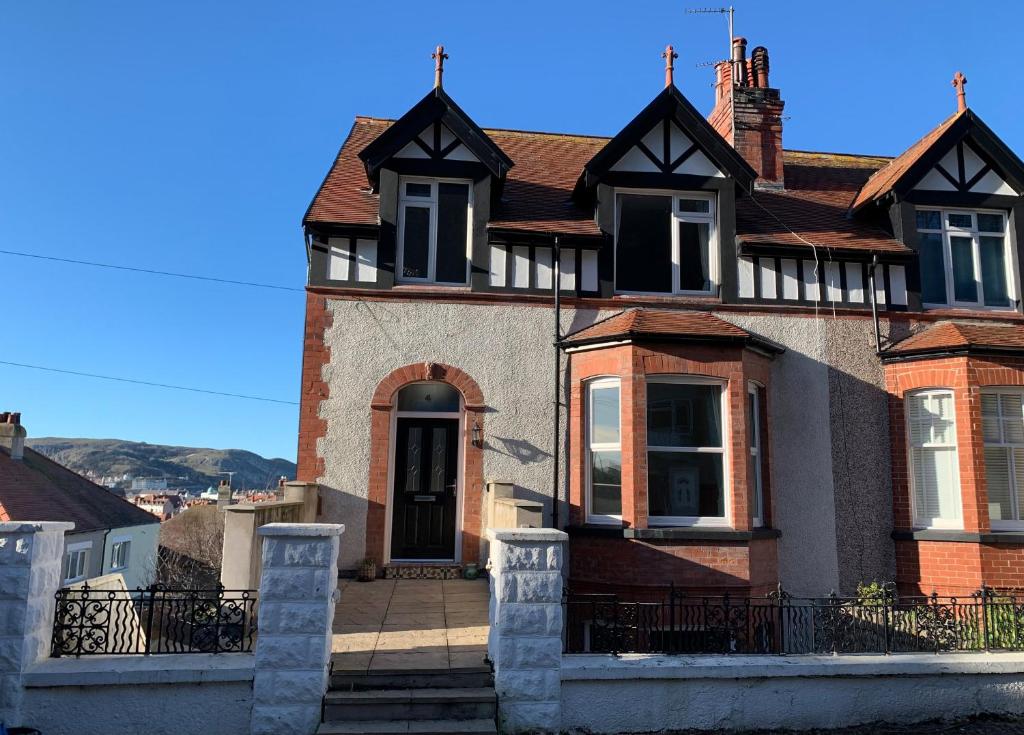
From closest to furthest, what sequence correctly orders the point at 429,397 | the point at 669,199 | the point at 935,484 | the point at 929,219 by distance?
the point at 935,484 < the point at 429,397 < the point at 669,199 < the point at 929,219

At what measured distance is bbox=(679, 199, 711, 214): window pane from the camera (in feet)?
36.9

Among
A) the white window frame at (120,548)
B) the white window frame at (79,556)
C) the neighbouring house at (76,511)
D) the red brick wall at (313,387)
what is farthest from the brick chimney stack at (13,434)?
the red brick wall at (313,387)

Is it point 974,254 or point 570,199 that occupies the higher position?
point 570,199

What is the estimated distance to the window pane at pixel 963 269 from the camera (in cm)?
1130

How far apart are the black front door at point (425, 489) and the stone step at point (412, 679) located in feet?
13.7

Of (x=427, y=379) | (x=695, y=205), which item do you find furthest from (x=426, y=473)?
(x=695, y=205)

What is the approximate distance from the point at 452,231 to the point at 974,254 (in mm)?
8111

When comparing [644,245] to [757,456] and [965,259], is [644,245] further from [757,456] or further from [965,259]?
[965,259]

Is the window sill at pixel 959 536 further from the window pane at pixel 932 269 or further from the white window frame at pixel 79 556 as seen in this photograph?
the white window frame at pixel 79 556

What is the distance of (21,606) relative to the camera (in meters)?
5.54

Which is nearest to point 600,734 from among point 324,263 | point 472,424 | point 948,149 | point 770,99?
point 472,424

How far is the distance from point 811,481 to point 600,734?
5.92 meters

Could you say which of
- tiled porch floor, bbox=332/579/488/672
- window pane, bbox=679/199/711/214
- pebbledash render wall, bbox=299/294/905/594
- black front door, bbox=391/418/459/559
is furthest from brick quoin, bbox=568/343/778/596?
window pane, bbox=679/199/711/214

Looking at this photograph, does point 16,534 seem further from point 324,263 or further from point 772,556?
point 772,556
